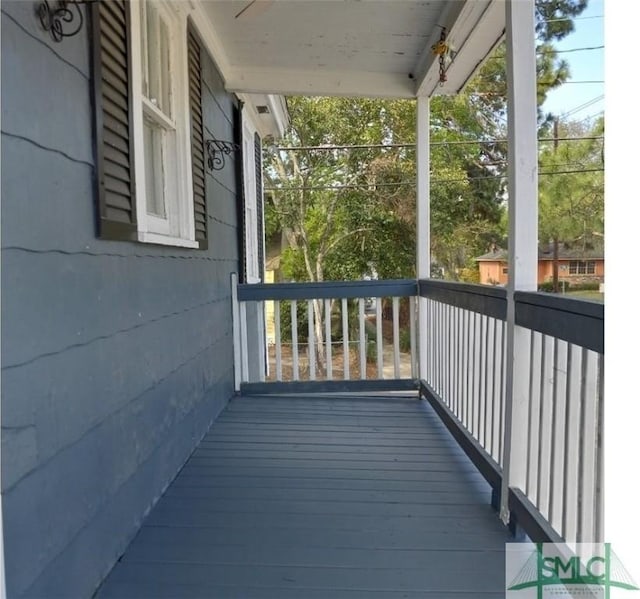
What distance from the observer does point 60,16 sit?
1435 millimetres

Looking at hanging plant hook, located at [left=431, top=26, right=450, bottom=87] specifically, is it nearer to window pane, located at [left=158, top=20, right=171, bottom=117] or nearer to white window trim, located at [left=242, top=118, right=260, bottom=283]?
window pane, located at [left=158, top=20, right=171, bottom=117]

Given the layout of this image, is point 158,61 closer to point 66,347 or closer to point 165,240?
point 165,240

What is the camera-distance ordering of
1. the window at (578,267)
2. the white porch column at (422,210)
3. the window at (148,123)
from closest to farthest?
1. the window at (148,123)
2. the white porch column at (422,210)
3. the window at (578,267)

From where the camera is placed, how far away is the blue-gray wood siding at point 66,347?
119 centimetres

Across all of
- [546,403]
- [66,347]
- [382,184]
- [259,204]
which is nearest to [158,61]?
[66,347]

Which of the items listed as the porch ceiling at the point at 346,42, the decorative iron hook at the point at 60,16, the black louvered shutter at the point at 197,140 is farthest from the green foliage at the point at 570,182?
the decorative iron hook at the point at 60,16

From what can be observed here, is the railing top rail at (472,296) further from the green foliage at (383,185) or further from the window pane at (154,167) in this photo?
the green foliage at (383,185)

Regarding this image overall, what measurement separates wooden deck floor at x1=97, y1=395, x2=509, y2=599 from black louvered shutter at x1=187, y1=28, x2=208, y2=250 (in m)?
1.25

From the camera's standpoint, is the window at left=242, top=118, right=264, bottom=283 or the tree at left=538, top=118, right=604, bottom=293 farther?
the tree at left=538, top=118, right=604, bottom=293

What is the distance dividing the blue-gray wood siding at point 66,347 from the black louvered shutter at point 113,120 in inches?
1.9

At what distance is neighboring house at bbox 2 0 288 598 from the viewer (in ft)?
3.99
